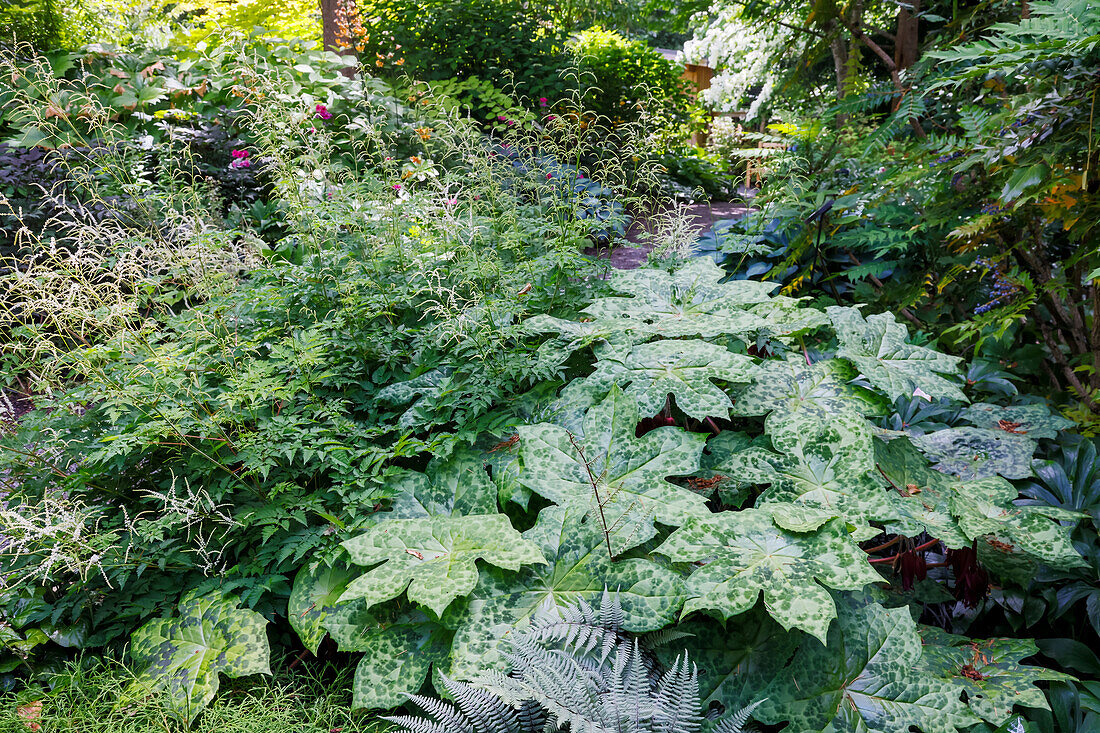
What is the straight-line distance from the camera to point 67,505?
6.11 feet

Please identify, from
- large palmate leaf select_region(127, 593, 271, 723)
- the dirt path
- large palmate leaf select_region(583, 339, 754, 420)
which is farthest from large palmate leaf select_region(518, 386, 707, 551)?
the dirt path

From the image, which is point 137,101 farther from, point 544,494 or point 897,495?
point 897,495

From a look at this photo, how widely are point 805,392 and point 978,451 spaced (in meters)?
0.49

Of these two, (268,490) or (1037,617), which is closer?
(1037,617)

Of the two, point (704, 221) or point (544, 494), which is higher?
point (544, 494)

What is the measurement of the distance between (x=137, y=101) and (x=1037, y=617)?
6.38 m

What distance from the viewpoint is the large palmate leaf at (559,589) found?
1408 millimetres

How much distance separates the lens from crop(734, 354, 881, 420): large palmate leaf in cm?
175

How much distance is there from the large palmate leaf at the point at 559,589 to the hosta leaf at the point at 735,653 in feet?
0.38

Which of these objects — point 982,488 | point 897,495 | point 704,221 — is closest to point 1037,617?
point 982,488

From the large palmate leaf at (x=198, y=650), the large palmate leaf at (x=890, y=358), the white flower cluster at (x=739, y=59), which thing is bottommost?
the large palmate leaf at (x=198, y=650)

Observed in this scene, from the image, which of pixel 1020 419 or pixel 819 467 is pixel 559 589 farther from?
pixel 1020 419

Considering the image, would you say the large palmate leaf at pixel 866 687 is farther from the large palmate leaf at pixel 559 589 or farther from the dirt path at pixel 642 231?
the dirt path at pixel 642 231

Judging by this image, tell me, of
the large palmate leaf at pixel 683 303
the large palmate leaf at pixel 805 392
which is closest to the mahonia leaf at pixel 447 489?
the large palmate leaf at pixel 683 303
